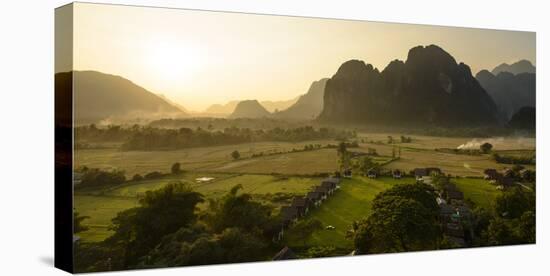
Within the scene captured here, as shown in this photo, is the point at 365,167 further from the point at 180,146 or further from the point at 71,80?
the point at 71,80

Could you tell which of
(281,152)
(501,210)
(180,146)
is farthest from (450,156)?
(180,146)

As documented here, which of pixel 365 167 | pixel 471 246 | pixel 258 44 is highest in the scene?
pixel 258 44

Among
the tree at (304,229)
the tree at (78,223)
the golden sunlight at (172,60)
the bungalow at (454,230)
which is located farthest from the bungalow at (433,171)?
the tree at (78,223)

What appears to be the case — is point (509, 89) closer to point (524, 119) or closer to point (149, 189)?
point (524, 119)

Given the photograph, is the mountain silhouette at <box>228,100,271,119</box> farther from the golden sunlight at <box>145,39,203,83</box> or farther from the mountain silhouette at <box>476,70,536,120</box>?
the mountain silhouette at <box>476,70,536,120</box>

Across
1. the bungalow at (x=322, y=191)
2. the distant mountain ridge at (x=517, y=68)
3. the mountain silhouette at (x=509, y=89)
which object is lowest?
the bungalow at (x=322, y=191)

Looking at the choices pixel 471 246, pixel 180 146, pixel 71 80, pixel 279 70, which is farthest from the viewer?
pixel 471 246

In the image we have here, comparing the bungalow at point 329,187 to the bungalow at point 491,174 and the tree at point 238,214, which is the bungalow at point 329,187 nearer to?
the tree at point 238,214
